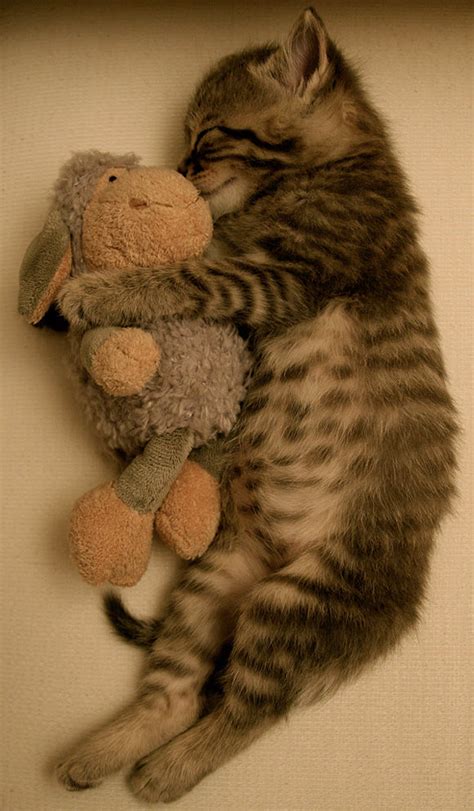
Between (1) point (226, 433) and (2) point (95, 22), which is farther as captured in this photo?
(2) point (95, 22)

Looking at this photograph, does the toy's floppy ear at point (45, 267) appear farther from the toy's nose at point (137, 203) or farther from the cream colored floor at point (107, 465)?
the cream colored floor at point (107, 465)

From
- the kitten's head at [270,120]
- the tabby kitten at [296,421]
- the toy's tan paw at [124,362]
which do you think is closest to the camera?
the toy's tan paw at [124,362]

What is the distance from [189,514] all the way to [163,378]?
0.81 feet

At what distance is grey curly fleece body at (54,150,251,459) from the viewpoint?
101 centimetres

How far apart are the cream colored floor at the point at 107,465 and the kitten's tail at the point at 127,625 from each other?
3 cm

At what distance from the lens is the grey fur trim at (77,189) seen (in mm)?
1032

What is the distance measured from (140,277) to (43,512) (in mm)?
522

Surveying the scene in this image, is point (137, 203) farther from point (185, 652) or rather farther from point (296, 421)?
point (185, 652)

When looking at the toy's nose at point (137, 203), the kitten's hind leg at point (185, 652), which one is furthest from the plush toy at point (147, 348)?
the kitten's hind leg at point (185, 652)

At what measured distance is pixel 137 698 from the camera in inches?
46.5

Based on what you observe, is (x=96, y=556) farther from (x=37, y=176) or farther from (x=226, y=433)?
(x=37, y=176)

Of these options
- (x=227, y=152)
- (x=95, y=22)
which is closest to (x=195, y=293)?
(x=227, y=152)

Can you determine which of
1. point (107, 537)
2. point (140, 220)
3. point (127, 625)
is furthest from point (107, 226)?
point (127, 625)

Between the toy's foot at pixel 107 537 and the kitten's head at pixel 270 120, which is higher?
the kitten's head at pixel 270 120
